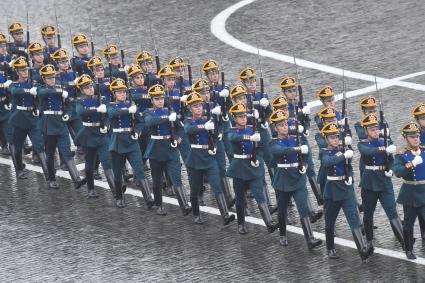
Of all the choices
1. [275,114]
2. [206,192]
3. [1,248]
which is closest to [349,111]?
[206,192]

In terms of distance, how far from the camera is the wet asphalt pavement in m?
21.1

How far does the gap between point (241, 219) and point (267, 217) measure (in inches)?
18.3

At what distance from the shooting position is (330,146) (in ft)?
71.8

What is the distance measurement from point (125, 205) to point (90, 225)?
131 centimetres

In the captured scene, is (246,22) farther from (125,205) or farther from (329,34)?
(125,205)

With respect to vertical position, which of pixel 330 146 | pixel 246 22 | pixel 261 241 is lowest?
pixel 261 241

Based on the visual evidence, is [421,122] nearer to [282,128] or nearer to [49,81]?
[282,128]

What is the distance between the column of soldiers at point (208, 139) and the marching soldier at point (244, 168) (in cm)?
2

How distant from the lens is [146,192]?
24.6m

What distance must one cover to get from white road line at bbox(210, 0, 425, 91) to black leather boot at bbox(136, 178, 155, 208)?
8.47 meters

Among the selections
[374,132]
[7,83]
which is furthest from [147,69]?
[374,132]

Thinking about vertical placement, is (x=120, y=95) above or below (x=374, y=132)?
above

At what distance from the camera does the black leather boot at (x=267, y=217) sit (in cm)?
2273

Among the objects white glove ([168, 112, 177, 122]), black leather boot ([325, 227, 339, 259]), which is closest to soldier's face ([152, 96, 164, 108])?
white glove ([168, 112, 177, 122])
